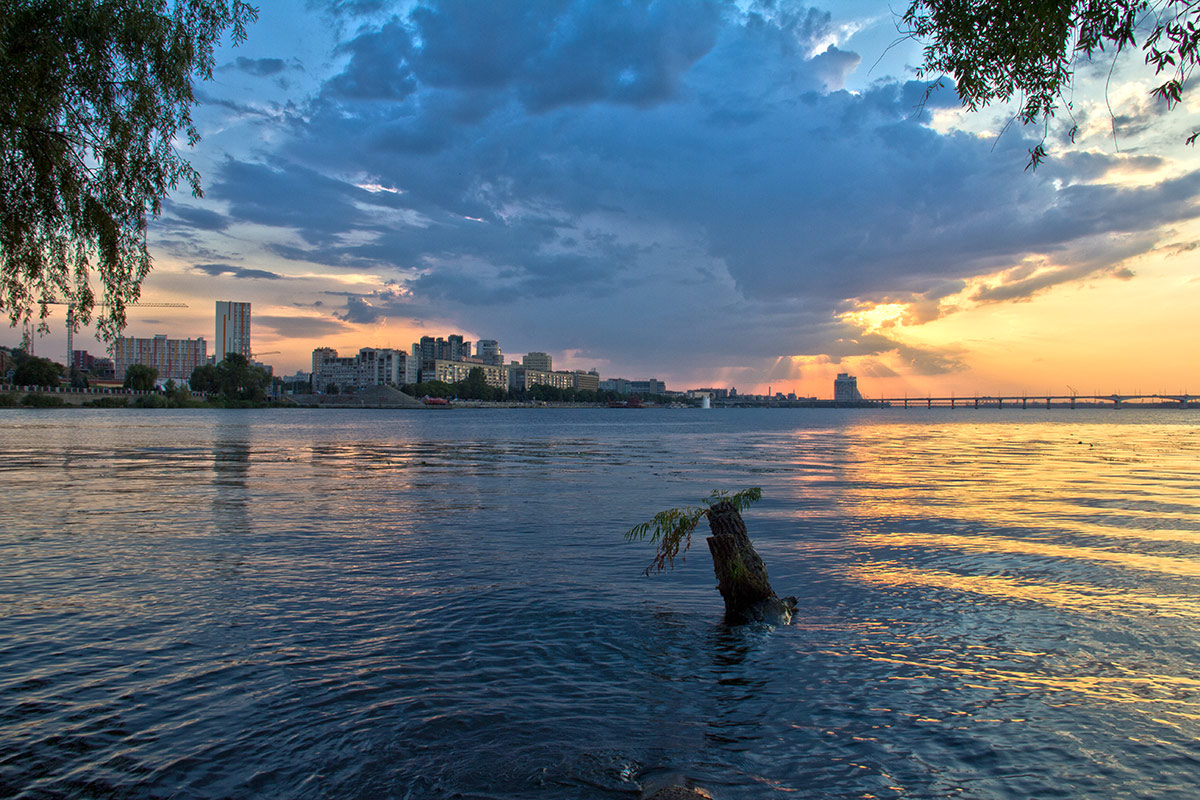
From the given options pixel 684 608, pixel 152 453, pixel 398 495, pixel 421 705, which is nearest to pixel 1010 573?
pixel 684 608

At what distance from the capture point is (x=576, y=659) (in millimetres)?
9516

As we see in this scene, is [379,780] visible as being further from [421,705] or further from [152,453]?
[152,453]

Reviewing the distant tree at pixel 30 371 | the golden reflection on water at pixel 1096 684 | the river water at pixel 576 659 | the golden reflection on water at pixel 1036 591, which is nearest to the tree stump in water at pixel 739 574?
the river water at pixel 576 659

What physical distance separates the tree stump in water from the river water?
0.46 meters

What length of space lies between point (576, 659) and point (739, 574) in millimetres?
3138

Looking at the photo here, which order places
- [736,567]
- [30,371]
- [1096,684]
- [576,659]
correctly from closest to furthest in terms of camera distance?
[1096,684] < [576,659] < [736,567] < [30,371]

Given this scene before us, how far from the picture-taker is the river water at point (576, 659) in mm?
6602

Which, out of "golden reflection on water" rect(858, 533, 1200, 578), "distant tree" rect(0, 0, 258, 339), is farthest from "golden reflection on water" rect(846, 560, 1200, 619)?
"distant tree" rect(0, 0, 258, 339)

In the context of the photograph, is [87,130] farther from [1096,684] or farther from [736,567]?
[1096,684]

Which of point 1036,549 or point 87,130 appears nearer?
point 87,130

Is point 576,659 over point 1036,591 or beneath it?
beneath

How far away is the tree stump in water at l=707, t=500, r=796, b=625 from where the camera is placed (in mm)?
11211

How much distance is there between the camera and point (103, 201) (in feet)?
37.4

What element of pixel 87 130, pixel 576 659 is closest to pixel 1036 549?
pixel 576 659
